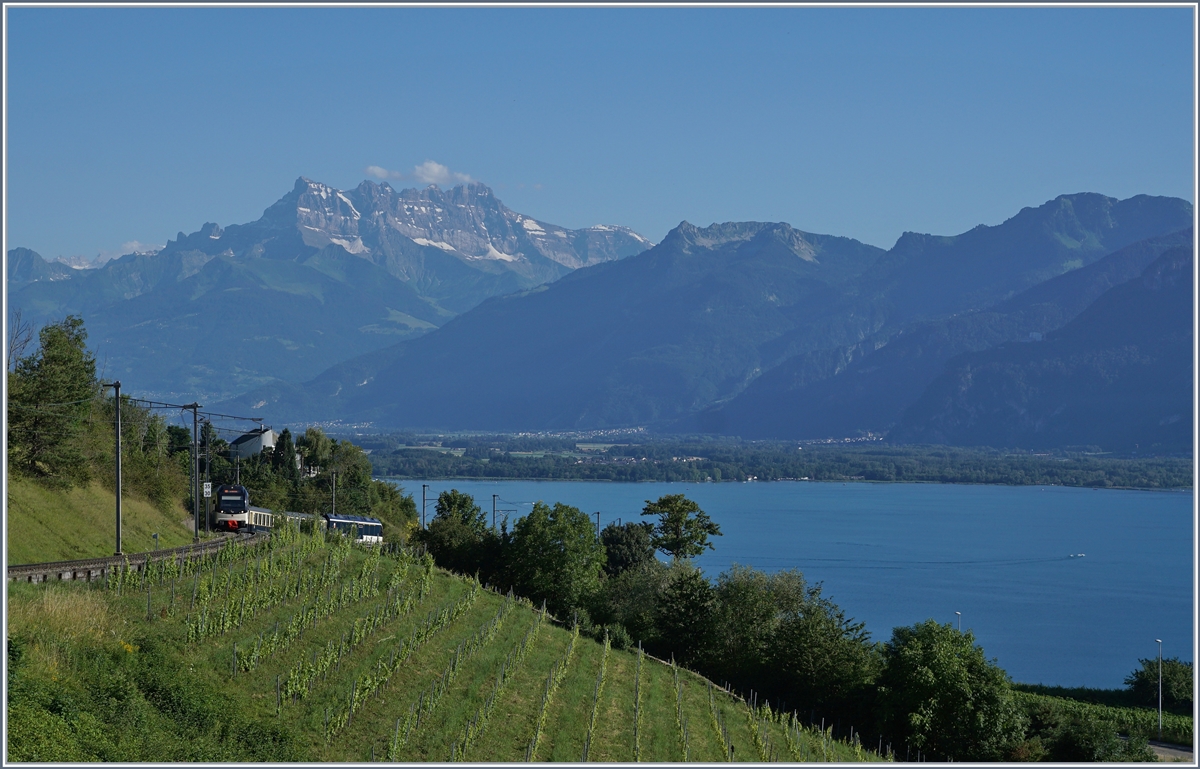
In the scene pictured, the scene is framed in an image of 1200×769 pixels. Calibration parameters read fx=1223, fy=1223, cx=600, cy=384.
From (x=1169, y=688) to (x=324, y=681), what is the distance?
42249 mm

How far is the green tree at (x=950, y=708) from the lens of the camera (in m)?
34.7

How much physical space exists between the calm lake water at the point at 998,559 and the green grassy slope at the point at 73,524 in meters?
44.4

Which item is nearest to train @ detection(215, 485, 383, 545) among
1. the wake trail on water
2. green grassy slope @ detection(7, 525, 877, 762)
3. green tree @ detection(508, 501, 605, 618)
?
green tree @ detection(508, 501, 605, 618)

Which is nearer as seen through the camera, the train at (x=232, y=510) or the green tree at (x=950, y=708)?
the green tree at (x=950, y=708)

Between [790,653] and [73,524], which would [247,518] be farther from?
[790,653]

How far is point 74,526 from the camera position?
134 feet

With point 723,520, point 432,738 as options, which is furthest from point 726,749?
point 723,520

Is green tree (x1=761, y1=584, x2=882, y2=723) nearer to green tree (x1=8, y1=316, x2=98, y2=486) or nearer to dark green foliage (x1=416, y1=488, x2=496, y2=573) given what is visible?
dark green foliage (x1=416, y1=488, x2=496, y2=573)

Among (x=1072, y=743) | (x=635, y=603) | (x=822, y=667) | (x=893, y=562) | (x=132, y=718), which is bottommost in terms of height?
(x=893, y=562)

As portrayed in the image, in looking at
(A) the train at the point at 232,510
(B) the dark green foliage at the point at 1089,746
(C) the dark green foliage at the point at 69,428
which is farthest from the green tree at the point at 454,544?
(B) the dark green foliage at the point at 1089,746

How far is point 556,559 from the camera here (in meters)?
49.5

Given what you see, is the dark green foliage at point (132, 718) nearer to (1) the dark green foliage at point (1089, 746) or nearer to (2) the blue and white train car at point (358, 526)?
(1) the dark green foliage at point (1089, 746)

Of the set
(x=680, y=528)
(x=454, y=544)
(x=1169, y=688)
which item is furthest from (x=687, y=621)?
(x=1169, y=688)

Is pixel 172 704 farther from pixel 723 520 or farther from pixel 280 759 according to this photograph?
pixel 723 520
